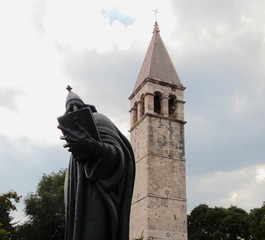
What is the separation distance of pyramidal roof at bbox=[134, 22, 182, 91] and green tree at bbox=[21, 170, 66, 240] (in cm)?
1193

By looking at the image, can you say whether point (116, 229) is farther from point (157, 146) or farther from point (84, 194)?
point (157, 146)

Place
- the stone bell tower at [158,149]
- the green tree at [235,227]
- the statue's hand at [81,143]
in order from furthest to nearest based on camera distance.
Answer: the green tree at [235,227] → the stone bell tower at [158,149] → the statue's hand at [81,143]

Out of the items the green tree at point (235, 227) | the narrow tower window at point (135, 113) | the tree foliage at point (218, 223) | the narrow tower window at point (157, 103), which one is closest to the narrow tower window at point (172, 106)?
the narrow tower window at point (157, 103)

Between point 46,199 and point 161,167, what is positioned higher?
point 161,167

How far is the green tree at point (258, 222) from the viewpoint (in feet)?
100

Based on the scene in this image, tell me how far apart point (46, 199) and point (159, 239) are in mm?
8583

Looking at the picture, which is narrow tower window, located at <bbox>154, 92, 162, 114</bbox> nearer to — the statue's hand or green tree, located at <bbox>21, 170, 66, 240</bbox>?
green tree, located at <bbox>21, 170, 66, 240</bbox>

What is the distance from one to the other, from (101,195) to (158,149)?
1261 inches

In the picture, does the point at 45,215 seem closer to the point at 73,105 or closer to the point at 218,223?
the point at 218,223

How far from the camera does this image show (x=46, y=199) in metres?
32.0

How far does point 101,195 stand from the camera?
317cm

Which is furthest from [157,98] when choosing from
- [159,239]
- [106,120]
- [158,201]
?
[106,120]

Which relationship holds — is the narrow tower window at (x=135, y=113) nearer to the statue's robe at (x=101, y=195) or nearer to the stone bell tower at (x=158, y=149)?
the stone bell tower at (x=158, y=149)

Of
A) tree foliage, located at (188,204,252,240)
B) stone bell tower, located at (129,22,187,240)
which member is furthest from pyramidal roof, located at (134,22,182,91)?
tree foliage, located at (188,204,252,240)
